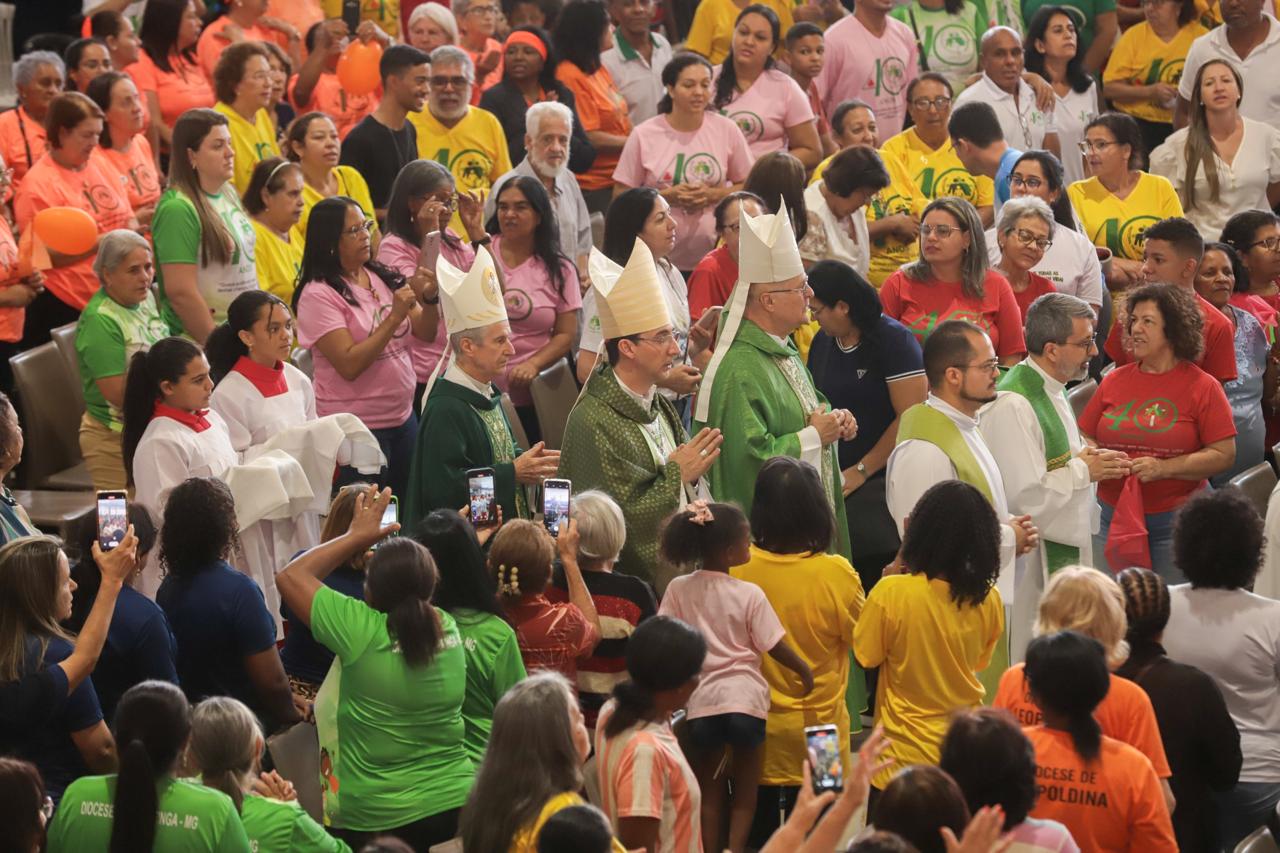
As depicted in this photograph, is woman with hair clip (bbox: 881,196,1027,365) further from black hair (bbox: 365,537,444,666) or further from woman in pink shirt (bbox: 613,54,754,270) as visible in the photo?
black hair (bbox: 365,537,444,666)

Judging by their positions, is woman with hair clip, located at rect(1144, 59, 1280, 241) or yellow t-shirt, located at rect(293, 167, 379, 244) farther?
woman with hair clip, located at rect(1144, 59, 1280, 241)

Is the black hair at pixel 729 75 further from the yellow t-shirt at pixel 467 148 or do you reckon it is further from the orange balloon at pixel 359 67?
the orange balloon at pixel 359 67

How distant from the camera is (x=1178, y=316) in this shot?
19.5 feet

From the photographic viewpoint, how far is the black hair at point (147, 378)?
214 inches

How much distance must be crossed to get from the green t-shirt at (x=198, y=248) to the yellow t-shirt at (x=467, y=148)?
1544mm

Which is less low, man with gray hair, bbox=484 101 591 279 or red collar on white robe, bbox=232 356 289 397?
man with gray hair, bbox=484 101 591 279

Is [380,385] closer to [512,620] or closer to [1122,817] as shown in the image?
[512,620]

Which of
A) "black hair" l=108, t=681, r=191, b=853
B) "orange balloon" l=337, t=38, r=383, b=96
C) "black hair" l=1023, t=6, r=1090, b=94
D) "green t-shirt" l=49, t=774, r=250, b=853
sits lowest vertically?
"green t-shirt" l=49, t=774, r=250, b=853

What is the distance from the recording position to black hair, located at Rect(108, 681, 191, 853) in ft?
11.5

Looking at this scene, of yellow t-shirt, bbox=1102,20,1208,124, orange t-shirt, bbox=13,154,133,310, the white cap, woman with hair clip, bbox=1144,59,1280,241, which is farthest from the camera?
yellow t-shirt, bbox=1102,20,1208,124

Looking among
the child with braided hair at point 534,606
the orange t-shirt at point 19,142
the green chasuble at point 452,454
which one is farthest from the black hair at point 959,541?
the orange t-shirt at point 19,142

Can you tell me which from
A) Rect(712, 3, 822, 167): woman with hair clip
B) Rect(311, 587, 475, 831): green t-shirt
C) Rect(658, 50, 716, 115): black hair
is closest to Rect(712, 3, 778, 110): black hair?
Rect(712, 3, 822, 167): woman with hair clip

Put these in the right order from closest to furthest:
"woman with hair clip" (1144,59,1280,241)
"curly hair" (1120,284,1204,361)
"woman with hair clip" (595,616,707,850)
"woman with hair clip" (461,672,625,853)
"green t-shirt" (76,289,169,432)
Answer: "woman with hair clip" (461,672,625,853) → "woman with hair clip" (595,616,707,850) → "curly hair" (1120,284,1204,361) → "green t-shirt" (76,289,169,432) → "woman with hair clip" (1144,59,1280,241)

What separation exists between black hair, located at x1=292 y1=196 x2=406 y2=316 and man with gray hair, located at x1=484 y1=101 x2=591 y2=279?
1250mm
